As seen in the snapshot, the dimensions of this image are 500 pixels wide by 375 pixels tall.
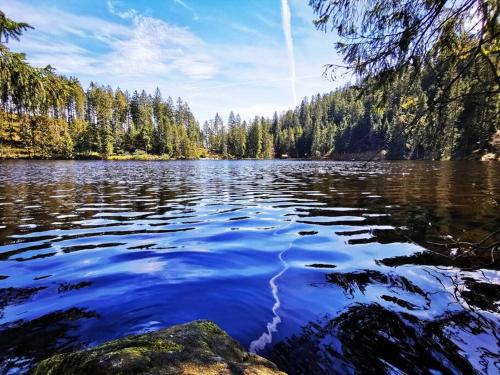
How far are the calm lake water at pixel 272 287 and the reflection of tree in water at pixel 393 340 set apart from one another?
20 millimetres

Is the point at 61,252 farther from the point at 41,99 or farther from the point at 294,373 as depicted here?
the point at 294,373

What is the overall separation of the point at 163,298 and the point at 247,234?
14.6 ft

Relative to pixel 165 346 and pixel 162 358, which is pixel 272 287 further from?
pixel 162 358

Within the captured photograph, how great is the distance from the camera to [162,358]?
2385 mm

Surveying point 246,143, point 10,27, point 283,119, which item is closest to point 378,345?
point 10,27

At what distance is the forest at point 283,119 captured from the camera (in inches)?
208

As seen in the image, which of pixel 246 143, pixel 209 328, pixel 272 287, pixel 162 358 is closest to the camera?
pixel 162 358

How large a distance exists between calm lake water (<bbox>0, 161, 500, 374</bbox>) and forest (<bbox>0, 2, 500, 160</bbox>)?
7.52 ft

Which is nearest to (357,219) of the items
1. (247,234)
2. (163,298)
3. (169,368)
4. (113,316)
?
(247,234)

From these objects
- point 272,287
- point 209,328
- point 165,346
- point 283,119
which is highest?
point 283,119

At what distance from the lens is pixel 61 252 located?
25.4 feet

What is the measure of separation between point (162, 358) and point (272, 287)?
3.51m

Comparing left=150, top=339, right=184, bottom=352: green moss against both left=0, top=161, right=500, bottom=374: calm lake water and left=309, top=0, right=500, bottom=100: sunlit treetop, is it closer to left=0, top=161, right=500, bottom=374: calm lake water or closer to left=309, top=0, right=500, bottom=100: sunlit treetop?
left=0, top=161, right=500, bottom=374: calm lake water

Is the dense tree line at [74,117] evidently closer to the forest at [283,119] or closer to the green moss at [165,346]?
the forest at [283,119]
